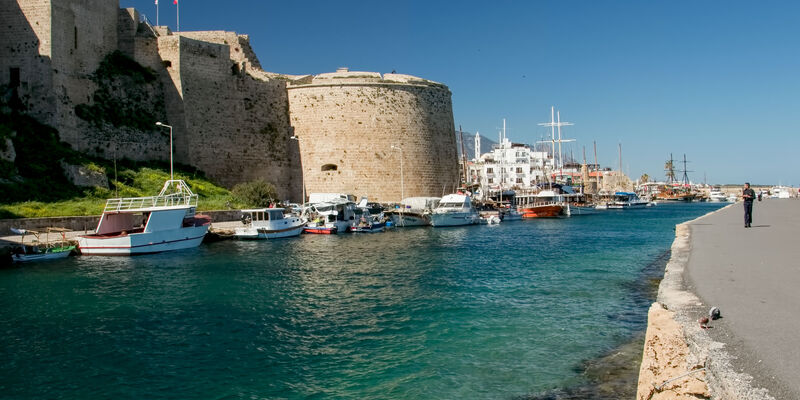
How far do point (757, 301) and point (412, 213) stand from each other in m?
25.2

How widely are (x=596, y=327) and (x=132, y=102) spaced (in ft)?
82.1

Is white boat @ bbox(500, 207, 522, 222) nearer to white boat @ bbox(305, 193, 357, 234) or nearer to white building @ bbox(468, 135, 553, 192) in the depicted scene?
white boat @ bbox(305, 193, 357, 234)

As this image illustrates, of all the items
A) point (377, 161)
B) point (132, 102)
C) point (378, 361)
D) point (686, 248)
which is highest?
point (132, 102)

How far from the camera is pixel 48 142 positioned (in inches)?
912

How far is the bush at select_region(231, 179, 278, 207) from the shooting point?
28141 millimetres

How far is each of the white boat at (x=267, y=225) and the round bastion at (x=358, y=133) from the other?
8.39 meters

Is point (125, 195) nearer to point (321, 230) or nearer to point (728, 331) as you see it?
point (321, 230)

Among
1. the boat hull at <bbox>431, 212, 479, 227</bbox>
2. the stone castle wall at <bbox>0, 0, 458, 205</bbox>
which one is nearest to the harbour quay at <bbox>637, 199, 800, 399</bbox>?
the boat hull at <bbox>431, 212, 479, 227</bbox>

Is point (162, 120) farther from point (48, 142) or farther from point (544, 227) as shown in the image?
point (544, 227)

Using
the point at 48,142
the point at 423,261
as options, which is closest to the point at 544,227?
the point at 423,261

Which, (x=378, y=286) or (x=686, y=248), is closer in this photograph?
(x=686, y=248)

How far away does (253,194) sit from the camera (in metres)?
28.2

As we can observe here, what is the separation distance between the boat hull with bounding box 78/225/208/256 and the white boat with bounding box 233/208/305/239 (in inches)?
96.6

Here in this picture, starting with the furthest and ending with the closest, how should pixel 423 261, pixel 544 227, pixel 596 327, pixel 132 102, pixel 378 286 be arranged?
1. pixel 544 227
2. pixel 132 102
3. pixel 423 261
4. pixel 378 286
5. pixel 596 327
